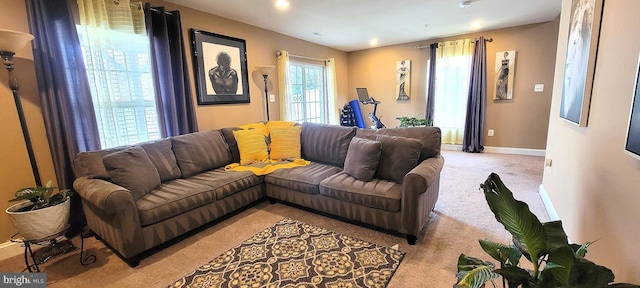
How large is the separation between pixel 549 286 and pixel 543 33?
521 centimetres

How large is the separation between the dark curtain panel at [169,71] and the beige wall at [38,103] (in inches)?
7.2

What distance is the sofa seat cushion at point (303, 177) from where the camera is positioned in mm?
2525

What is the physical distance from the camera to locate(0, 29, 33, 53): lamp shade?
5.58ft

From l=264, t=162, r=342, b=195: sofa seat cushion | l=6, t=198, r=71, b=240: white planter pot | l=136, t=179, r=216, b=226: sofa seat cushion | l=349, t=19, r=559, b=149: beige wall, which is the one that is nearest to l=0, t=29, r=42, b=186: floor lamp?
l=6, t=198, r=71, b=240: white planter pot

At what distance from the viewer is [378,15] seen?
365cm

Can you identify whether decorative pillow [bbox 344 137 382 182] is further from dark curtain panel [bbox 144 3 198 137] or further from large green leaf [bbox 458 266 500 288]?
dark curtain panel [bbox 144 3 198 137]

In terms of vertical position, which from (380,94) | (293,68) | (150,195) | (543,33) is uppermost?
(543,33)

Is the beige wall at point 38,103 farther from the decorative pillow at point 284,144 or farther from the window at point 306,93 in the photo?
the decorative pillow at point 284,144

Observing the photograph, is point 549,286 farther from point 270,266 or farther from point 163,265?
point 163,265

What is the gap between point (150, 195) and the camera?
6.99ft

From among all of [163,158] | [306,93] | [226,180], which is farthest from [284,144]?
[306,93]

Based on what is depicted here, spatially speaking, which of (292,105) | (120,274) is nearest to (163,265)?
(120,274)

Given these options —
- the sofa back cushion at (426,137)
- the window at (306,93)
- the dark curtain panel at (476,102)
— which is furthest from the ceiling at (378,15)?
the sofa back cushion at (426,137)

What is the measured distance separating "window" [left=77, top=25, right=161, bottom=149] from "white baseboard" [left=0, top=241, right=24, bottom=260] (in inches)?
38.2
